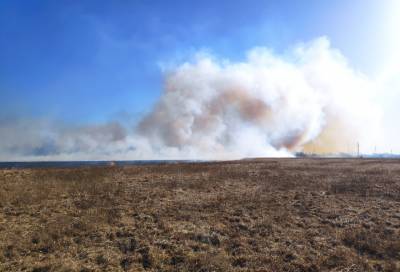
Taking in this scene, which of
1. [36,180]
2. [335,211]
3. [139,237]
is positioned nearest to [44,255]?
[139,237]

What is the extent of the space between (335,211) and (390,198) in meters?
6.85

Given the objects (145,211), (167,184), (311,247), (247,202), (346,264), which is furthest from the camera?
(167,184)

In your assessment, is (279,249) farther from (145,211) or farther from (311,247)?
(145,211)

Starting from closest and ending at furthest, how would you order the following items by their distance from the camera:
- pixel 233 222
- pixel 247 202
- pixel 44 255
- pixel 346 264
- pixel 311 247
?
pixel 346 264 → pixel 44 255 → pixel 311 247 → pixel 233 222 → pixel 247 202

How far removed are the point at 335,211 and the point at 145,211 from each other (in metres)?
12.2

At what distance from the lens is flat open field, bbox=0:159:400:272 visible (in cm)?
1305

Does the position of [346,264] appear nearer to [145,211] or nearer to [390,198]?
[145,211]

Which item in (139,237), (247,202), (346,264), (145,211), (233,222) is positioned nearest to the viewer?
(346,264)

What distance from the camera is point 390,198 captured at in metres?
24.7

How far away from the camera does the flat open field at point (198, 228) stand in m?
13.1

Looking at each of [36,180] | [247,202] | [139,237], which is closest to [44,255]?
[139,237]

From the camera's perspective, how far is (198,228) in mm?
17312

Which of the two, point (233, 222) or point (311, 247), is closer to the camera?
point (311, 247)

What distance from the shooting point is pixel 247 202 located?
23.3m
